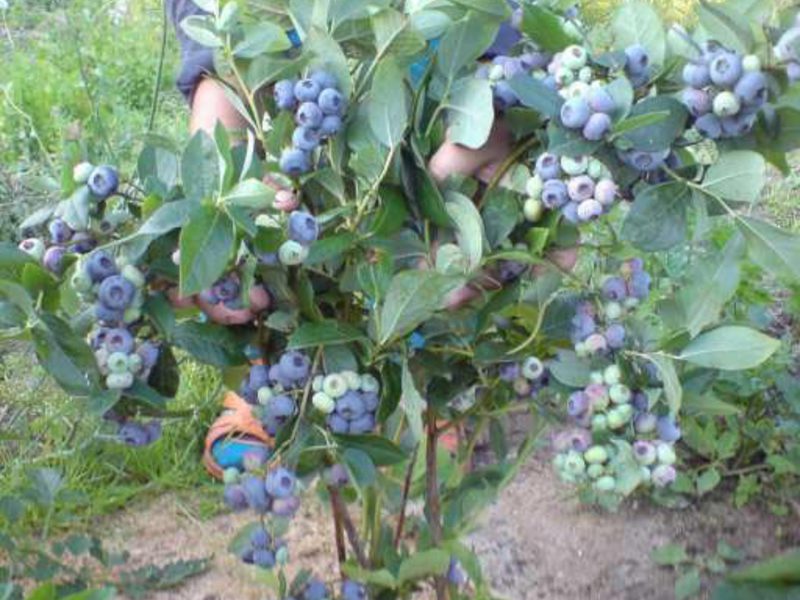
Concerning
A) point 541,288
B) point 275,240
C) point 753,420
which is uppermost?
point 275,240

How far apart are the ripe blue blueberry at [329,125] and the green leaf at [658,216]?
0.22 m

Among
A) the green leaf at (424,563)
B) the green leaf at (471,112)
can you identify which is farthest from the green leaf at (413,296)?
the green leaf at (424,563)

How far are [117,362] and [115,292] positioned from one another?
2.6 inches

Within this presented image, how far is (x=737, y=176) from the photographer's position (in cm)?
86

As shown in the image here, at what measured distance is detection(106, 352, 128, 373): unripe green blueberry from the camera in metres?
0.89

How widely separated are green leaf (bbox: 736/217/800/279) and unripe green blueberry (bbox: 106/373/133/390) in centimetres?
47

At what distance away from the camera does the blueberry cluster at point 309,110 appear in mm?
864

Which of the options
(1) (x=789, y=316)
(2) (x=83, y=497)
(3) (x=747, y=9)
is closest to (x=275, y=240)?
(3) (x=747, y=9)

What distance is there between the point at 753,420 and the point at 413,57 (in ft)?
4.29

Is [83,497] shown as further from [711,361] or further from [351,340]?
[711,361]

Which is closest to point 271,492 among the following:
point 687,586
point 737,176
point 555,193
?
point 555,193

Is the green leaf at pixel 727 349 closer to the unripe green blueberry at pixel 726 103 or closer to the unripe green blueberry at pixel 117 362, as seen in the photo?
the unripe green blueberry at pixel 726 103

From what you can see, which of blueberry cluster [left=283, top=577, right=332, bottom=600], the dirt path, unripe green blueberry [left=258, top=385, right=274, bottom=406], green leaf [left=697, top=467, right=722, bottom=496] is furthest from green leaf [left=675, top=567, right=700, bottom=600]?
unripe green blueberry [left=258, top=385, right=274, bottom=406]

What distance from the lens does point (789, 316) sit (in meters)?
2.43
